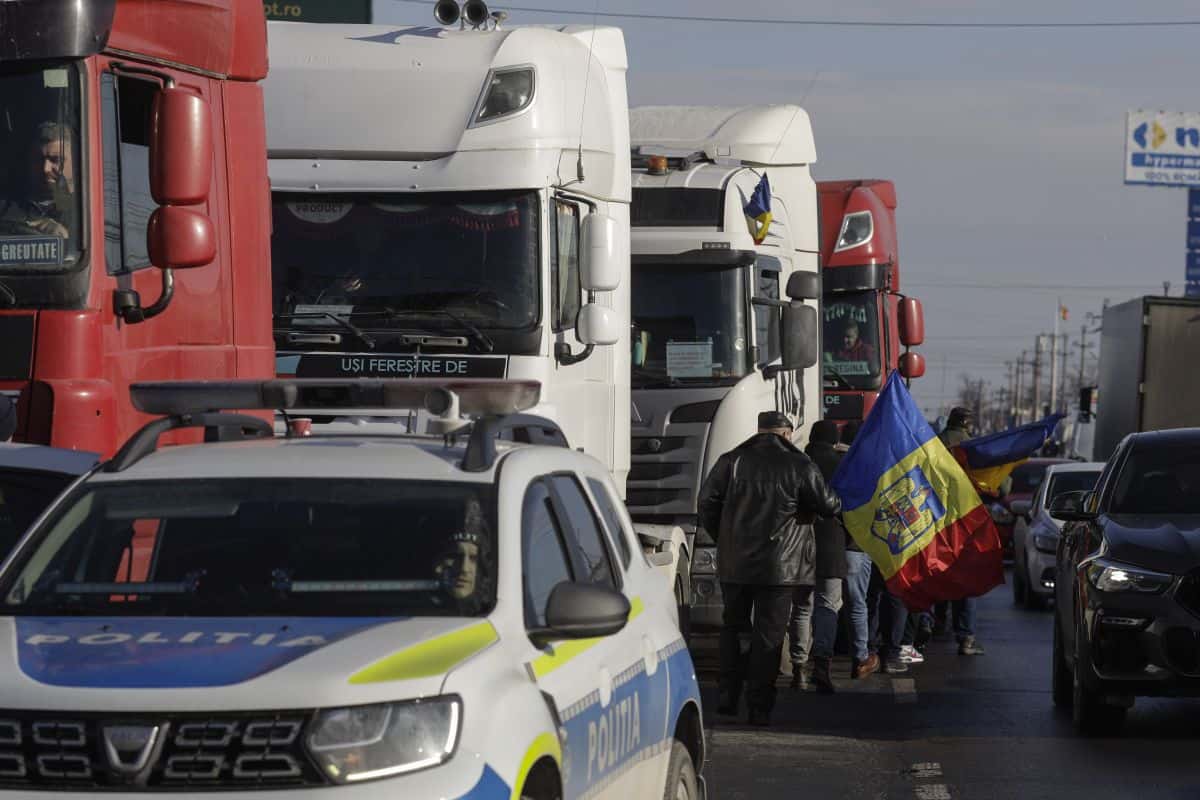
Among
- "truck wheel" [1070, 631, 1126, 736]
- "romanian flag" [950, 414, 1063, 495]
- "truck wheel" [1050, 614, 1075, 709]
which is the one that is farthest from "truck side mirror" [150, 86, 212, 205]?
"romanian flag" [950, 414, 1063, 495]

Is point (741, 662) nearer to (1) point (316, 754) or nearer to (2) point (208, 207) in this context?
(2) point (208, 207)

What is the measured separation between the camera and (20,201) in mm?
9109

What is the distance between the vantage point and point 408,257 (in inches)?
472

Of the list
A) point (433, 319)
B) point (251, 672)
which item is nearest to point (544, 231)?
point (433, 319)

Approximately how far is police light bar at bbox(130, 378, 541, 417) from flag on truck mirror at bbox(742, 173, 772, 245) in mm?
9782

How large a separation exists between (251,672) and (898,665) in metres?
11.1

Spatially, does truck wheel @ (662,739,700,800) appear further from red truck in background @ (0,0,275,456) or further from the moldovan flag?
the moldovan flag

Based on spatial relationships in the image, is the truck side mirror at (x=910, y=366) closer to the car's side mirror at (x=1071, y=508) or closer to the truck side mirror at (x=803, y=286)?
the truck side mirror at (x=803, y=286)

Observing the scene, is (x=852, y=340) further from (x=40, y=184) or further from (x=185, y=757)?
(x=185, y=757)

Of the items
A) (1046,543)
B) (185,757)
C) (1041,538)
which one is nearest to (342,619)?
(185,757)

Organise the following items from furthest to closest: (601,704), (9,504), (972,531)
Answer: (972,531)
(9,504)
(601,704)

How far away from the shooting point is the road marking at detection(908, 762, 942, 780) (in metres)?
10.7

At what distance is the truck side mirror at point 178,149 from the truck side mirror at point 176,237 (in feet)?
0.23

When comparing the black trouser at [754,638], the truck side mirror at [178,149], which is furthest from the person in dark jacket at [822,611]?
the truck side mirror at [178,149]
